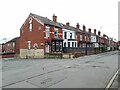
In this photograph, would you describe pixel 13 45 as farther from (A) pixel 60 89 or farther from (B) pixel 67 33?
(A) pixel 60 89

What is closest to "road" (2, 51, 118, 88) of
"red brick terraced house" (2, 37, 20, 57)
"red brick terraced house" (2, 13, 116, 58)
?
"red brick terraced house" (2, 13, 116, 58)

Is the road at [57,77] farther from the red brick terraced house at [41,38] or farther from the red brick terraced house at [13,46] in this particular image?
the red brick terraced house at [13,46]

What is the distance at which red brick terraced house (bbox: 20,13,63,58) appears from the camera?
120 feet

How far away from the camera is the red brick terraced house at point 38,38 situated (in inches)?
1435

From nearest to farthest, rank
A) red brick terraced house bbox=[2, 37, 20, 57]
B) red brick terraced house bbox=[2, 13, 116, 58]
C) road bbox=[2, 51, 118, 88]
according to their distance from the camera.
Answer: road bbox=[2, 51, 118, 88]
red brick terraced house bbox=[2, 13, 116, 58]
red brick terraced house bbox=[2, 37, 20, 57]

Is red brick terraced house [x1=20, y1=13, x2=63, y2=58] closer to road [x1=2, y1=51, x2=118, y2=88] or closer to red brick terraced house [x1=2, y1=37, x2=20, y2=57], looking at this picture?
red brick terraced house [x1=2, y1=37, x2=20, y2=57]

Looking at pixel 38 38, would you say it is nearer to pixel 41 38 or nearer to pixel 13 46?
pixel 41 38

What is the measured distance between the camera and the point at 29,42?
3903cm

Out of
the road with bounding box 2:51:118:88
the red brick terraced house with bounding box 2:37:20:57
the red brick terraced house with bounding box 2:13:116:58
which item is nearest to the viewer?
the road with bounding box 2:51:118:88

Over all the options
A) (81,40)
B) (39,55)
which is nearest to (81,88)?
(39,55)

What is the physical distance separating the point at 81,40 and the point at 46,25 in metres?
19.6

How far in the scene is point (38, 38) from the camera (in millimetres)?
36969

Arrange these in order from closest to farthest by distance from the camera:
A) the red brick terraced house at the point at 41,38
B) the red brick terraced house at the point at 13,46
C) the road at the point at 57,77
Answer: the road at the point at 57,77
the red brick terraced house at the point at 41,38
the red brick terraced house at the point at 13,46

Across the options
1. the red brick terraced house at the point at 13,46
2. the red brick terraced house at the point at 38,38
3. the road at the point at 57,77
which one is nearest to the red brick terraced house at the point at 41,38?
the red brick terraced house at the point at 38,38
